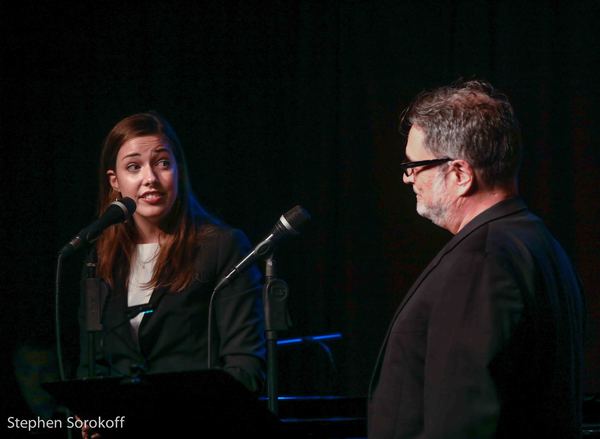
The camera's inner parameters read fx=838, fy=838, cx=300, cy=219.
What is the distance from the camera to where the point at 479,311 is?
1852 mm

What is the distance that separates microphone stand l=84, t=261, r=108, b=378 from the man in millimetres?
1005

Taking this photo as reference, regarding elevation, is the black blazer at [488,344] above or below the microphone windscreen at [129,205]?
below

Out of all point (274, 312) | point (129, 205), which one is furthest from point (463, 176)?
point (129, 205)

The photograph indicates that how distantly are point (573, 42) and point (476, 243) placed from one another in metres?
2.50

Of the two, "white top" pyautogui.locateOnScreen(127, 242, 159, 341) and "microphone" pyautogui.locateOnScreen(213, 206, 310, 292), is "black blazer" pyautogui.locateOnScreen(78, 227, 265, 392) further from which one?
"microphone" pyautogui.locateOnScreen(213, 206, 310, 292)

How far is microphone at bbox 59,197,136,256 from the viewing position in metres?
2.67

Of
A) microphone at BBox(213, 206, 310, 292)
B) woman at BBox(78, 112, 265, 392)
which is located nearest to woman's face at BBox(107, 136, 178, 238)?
woman at BBox(78, 112, 265, 392)

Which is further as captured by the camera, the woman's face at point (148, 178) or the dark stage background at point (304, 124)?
the dark stage background at point (304, 124)

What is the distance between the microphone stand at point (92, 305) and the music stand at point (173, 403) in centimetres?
57

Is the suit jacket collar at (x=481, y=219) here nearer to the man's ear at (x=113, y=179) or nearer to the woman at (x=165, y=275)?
the woman at (x=165, y=275)

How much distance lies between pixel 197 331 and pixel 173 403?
933mm

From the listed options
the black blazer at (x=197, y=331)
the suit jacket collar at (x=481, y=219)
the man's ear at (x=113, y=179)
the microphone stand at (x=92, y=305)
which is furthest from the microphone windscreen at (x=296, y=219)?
the man's ear at (x=113, y=179)

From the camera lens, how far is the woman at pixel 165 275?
2949 millimetres

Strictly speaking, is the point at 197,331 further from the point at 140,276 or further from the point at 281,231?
the point at 281,231
